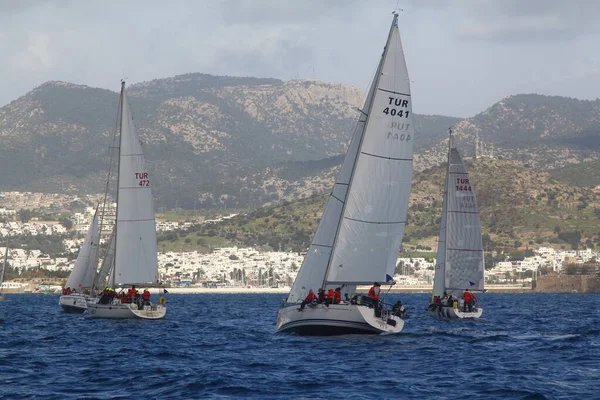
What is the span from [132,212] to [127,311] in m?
6.43

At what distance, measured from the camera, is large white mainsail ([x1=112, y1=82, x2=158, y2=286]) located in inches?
2665

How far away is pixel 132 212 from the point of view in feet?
223

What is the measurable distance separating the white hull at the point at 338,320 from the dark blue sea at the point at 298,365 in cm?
45

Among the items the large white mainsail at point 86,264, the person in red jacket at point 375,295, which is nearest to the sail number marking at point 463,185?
the person in red jacket at point 375,295

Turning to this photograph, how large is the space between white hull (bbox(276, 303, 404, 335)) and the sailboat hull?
822 inches

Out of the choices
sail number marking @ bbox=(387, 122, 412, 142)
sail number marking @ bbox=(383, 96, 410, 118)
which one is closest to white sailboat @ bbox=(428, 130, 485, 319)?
sail number marking @ bbox=(387, 122, 412, 142)

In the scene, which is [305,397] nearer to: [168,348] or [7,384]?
[7,384]

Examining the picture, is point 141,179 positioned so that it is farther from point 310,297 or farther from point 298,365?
point 298,365

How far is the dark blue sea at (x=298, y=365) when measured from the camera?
3192cm

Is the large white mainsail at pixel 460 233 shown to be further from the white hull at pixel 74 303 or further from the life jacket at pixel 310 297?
the life jacket at pixel 310 297

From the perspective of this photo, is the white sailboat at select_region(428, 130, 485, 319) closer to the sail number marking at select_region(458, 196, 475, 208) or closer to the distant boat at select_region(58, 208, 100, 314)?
the sail number marking at select_region(458, 196, 475, 208)

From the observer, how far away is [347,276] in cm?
4653

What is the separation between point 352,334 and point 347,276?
2.51 meters

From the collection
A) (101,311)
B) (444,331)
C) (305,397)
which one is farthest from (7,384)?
(101,311)
